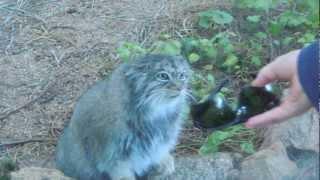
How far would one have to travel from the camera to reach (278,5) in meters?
5.45

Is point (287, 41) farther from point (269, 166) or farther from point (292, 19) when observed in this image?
point (269, 166)

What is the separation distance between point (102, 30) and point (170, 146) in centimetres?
191

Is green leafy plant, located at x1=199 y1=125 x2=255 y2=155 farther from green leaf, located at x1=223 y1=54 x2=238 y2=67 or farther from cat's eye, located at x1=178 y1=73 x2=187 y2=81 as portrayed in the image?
cat's eye, located at x1=178 y1=73 x2=187 y2=81

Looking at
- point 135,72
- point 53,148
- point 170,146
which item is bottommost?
point 53,148

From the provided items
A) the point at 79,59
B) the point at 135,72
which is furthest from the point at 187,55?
the point at 135,72

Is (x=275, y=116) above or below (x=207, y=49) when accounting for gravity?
above

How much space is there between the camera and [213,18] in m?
5.22

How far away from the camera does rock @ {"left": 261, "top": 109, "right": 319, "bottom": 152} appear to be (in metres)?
3.60

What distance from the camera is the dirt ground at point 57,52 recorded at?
4605 millimetres

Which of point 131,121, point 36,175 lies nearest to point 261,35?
point 131,121

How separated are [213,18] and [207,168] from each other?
6.15 feet

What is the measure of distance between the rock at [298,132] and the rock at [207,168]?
0.94 feet

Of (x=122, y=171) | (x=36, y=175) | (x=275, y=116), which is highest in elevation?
(x=275, y=116)

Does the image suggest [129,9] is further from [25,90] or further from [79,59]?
[25,90]
